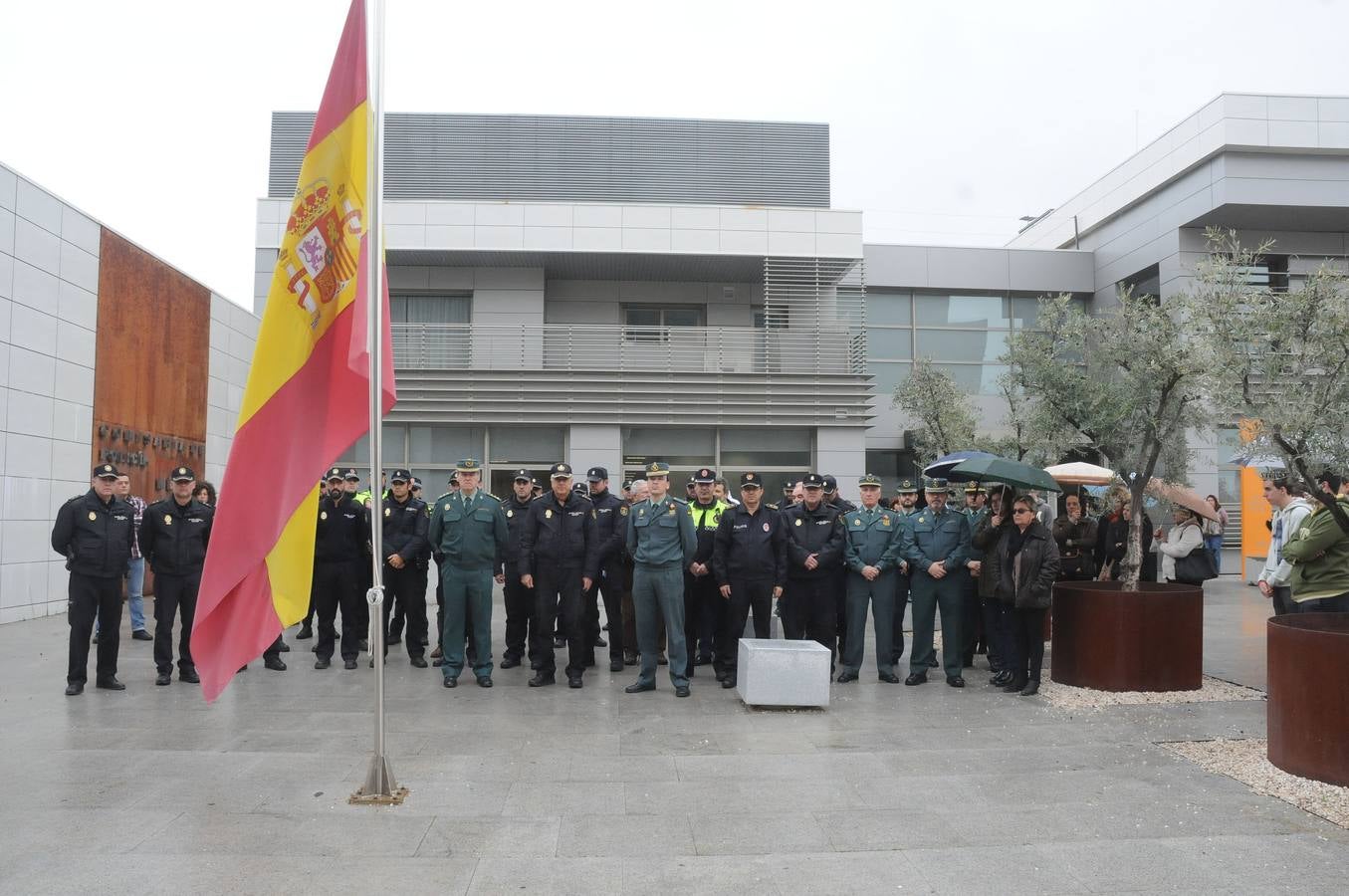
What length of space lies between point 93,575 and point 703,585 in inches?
221

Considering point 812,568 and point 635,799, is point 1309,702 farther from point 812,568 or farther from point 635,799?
point 812,568

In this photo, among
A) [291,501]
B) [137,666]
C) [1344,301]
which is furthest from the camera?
[137,666]

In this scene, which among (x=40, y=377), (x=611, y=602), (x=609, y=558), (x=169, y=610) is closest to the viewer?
(x=169, y=610)

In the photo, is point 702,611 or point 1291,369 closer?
point 1291,369

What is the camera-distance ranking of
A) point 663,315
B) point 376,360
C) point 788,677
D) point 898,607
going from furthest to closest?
point 663,315, point 898,607, point 788,677, point 376,360

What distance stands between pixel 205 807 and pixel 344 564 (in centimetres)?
483

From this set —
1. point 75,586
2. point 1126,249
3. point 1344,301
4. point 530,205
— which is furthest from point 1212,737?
point 1126,249

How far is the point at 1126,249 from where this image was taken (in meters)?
22.3

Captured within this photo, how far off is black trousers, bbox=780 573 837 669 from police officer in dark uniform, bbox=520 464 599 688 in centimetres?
192

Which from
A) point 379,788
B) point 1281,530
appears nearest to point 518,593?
point 379,788

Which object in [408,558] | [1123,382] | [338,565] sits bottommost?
[338,565]

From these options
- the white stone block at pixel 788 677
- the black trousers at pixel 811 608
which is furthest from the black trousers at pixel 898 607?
the white stone block at pixel 788 677

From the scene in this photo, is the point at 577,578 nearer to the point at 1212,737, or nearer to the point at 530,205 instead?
the point at 1212,737

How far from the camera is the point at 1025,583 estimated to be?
8.23 meters
